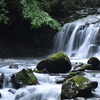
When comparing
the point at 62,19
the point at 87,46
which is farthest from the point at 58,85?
the point at 62,19

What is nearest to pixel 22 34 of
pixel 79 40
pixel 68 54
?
pixel 68 54

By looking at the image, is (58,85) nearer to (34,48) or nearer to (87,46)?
(87,46)

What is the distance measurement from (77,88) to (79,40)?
473 inches

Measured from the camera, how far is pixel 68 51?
1964cm

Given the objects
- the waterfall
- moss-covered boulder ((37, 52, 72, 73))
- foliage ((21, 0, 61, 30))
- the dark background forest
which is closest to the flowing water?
the waterfall

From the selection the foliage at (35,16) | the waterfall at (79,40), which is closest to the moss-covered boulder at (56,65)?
the foliage at (35,16)

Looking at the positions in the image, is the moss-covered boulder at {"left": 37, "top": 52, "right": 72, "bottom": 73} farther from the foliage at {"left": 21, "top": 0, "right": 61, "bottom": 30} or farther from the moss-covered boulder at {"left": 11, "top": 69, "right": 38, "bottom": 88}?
the foliage at {"left": 21, "top": 0, "right": 61, "bottom": 30}

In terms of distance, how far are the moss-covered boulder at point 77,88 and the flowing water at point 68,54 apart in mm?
290

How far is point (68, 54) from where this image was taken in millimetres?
19125

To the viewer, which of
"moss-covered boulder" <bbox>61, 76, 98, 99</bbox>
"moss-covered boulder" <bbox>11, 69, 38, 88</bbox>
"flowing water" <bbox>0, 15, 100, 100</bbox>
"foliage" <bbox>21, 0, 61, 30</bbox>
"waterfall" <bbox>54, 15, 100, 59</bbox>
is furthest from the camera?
"waterfall" <bbox>54, 15, 100, 59</bbox>

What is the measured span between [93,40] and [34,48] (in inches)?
214

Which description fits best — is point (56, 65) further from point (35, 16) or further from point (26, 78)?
point (35, 16)

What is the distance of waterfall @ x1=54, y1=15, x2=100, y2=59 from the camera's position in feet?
58.9

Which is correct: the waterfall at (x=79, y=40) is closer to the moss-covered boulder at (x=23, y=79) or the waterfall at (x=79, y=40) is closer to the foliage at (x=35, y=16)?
the foliage at (x=35, y=16)
